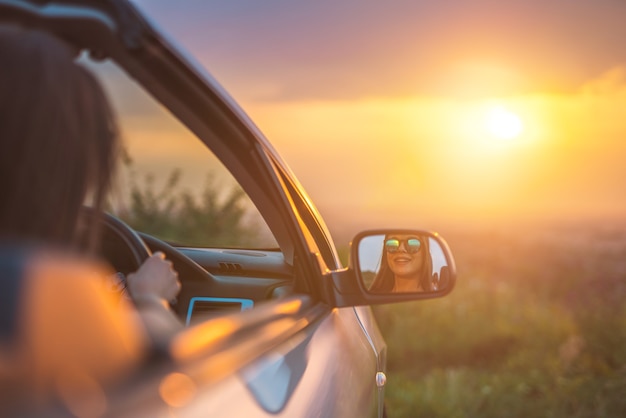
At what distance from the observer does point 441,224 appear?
1499 cm

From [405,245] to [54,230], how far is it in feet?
5.60

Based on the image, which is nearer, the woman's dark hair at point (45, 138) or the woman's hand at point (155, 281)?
the woman's dark hair at point (45, 138)

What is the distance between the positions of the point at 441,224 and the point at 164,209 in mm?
12627

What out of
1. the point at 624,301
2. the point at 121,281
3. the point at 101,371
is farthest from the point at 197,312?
the point at 624,301

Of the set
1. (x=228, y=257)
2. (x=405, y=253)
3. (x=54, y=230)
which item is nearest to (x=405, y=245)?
(x=405, y=253)

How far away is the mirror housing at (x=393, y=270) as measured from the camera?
278 cm

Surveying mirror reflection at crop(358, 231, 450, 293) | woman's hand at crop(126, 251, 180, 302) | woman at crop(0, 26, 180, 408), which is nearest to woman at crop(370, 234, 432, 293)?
mirror reflection at crop(358, 231, 450, 293)

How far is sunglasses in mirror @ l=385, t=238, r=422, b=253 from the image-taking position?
298cm

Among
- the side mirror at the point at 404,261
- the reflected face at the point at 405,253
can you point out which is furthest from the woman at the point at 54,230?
the reflected face at the point at 405,253

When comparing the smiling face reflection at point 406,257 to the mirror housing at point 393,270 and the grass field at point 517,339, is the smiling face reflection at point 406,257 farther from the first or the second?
the grass field at point 517,339

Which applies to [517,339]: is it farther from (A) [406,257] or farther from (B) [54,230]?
(B) [54,230]

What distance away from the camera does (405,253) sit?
9.83ft

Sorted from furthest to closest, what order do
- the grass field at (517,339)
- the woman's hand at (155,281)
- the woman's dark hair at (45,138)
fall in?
the grass field at (517,339)
the woman's hand at (155,281)
the woman's dark hair at (45,138)

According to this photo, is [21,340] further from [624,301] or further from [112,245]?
[624,301]
